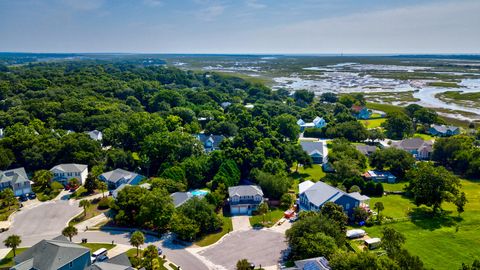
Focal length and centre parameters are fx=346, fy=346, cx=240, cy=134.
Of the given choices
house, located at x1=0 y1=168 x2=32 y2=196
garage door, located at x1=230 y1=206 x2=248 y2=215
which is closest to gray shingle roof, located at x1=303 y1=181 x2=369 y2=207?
garage door, located at x1=230 y1=206 x2=248 y2=215

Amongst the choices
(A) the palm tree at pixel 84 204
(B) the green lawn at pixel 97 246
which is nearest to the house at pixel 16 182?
(A) the palm tree at pixel 84 204

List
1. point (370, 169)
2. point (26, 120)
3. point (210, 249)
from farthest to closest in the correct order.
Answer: point (26, 120) < point (370, 169) < point (210, 249)

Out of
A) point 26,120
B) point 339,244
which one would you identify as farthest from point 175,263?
point 26,120

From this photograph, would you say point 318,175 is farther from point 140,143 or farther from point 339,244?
point 140,143

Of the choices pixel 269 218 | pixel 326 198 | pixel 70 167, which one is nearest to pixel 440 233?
pixel 326 198

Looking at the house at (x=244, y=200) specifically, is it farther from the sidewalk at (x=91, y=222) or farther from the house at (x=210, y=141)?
the house at (x=210, y=141)

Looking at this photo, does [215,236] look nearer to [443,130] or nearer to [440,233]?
[440,233]
